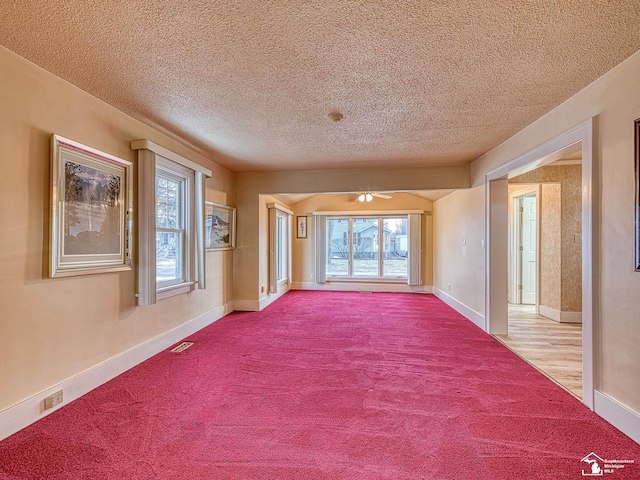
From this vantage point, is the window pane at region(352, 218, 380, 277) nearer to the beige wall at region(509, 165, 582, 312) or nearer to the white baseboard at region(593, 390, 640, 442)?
the beige wall at region(509, 165, 582, 312)

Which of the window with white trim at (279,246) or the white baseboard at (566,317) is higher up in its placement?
the window with white trim at (279,246)

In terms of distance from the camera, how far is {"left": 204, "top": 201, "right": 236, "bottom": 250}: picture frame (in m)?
4.23

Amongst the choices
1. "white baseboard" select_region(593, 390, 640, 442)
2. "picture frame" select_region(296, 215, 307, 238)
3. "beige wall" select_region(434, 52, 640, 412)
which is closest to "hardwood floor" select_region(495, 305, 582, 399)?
"white baseboard" select_region(593, 390, 640, 442)

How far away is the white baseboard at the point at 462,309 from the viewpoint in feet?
13.6

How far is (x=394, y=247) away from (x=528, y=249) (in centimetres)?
273

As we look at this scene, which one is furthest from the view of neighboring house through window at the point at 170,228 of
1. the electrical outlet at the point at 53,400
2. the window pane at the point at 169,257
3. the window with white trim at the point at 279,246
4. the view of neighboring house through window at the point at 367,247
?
the view of neighboring house through window at the point at 367,247

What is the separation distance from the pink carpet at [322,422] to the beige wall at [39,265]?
0.36 meters

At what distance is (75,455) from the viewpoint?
5.47 ft

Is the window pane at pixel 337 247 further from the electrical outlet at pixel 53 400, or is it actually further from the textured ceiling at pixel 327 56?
the electrical outlet at pixel 53 400

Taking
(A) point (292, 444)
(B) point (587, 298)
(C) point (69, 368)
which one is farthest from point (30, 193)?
(B) point (587, 298)

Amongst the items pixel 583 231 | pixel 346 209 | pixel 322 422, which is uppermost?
pixel 346 209

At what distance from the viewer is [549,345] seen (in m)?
3.46

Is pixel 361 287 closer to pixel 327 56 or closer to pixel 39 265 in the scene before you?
pixel 327 56

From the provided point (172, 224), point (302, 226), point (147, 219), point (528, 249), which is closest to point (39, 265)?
point (147, 219)
